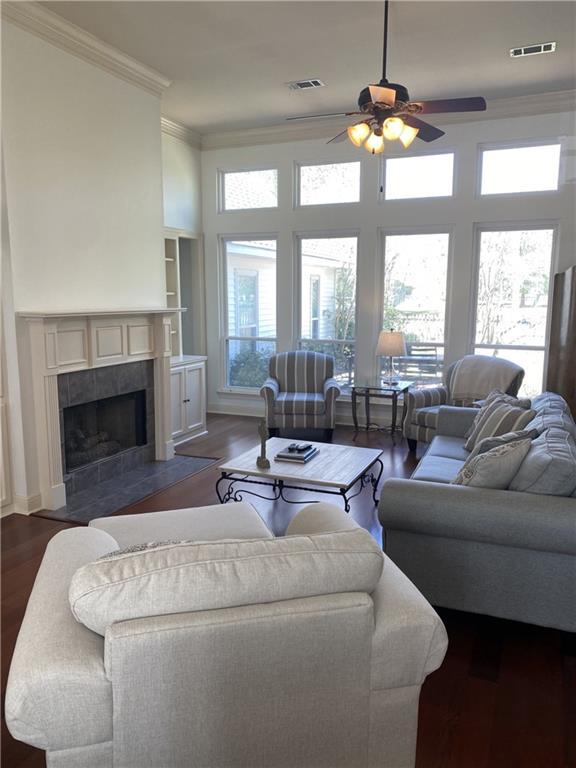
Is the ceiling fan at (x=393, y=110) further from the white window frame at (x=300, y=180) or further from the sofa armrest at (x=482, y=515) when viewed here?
the white window frame at (x=300, y=180)

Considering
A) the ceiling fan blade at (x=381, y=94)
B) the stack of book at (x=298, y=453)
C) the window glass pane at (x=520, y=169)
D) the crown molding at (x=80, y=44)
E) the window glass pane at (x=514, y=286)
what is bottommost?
the stack of book at (x=298, y=453)

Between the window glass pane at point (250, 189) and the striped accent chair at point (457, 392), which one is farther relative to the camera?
the window glass pane at point (250, 189)

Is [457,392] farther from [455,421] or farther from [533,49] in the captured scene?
[533,49]

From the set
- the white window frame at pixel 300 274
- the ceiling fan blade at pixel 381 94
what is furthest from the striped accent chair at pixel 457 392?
the ceiling fan blade at pixel 381 94

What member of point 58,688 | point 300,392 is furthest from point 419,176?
point 58,688

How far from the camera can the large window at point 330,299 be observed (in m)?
6.58

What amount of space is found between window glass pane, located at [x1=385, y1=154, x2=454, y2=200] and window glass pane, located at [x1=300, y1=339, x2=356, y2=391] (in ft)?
5.75

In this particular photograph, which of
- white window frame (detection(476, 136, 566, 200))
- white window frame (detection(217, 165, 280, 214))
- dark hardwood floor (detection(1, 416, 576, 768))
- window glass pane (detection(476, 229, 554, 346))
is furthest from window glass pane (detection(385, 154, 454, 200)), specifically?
dark hardwood floor (detection(1, 416, 576, 768))

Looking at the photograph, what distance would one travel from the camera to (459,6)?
3.69 m

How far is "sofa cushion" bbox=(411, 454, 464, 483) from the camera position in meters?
3.21

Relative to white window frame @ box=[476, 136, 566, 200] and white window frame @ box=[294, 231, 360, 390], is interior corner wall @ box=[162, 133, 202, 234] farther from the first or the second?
white window frame @ box=[476, 136, 566, 200]

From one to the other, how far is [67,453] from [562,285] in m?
4.65

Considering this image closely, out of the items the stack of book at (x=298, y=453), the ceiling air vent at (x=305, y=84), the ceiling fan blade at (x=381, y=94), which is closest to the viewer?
the ceiling fan blade at (x=381, y=94)

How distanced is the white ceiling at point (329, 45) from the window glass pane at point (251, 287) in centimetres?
175
